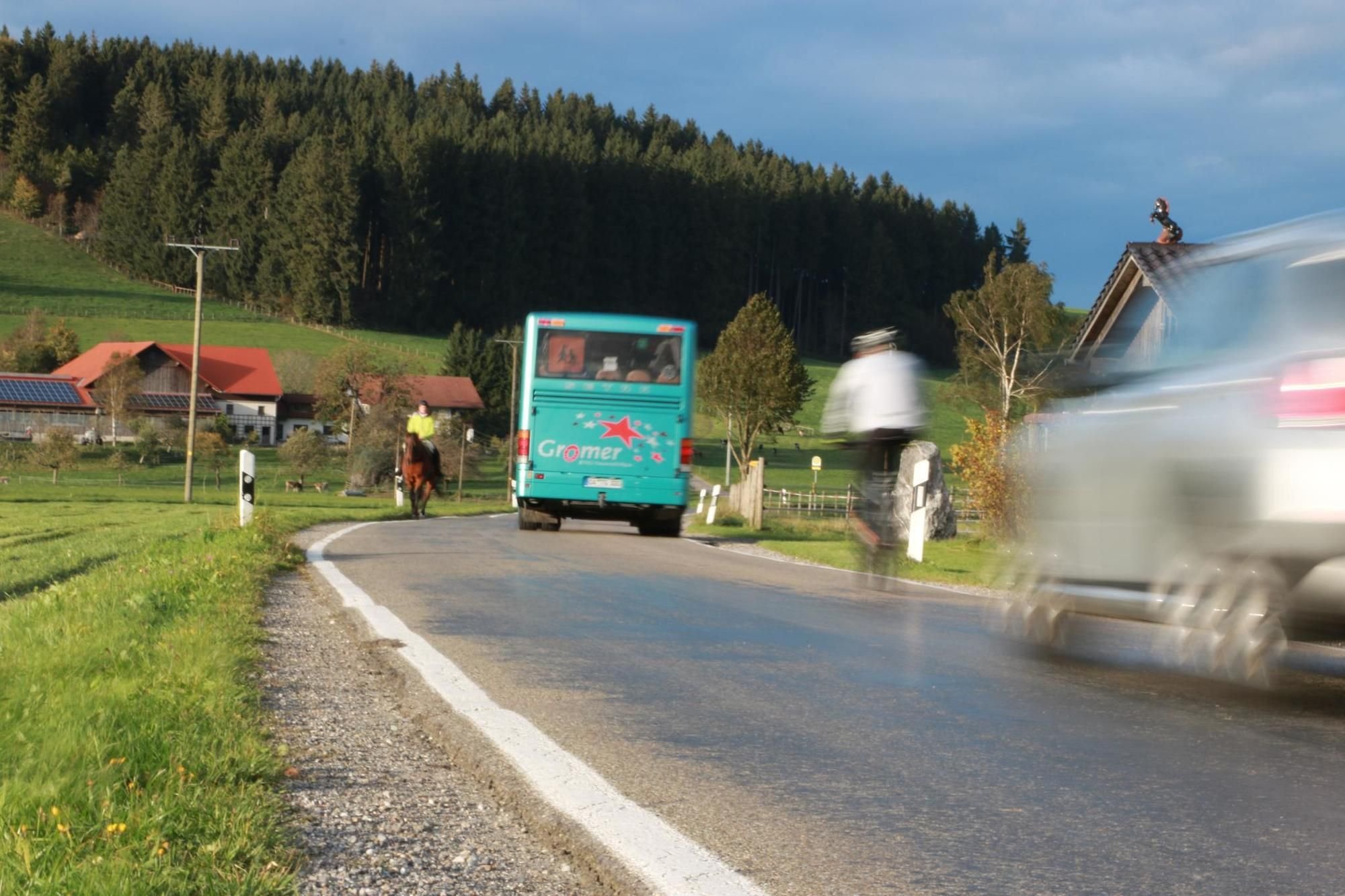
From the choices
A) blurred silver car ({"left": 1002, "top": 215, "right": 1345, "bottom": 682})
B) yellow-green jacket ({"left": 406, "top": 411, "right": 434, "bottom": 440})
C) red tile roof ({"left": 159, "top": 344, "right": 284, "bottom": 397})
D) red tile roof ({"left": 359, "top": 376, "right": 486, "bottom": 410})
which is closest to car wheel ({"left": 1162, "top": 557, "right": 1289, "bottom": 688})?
blurred silver car ({"left": 1002, "top": 215, "right": 1345, "bottom": 682})

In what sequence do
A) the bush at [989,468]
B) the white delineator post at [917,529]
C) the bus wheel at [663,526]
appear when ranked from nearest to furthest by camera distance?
the white delineator post at [917,529] < the bus wheel at [663,526] < the bush at [989,468]

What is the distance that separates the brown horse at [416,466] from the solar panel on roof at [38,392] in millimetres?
83664

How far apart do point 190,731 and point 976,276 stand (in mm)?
168493

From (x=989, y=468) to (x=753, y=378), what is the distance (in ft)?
163

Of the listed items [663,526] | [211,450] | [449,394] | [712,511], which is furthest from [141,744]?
[449,394]

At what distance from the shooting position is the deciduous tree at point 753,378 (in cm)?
7925

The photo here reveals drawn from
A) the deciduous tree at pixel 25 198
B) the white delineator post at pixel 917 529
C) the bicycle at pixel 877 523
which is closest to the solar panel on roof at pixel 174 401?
the deciduous tree at pixel 25 198

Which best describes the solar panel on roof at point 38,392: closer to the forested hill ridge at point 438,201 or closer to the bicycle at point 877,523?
the forested hill ridge at point 438,201

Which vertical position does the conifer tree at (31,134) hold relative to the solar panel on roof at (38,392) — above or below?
above

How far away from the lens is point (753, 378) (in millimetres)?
79250

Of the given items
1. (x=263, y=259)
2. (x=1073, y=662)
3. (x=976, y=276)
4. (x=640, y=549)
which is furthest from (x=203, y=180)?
(x=1073, y=662)

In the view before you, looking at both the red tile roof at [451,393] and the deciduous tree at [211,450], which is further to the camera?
the red tile roof at [451,393]

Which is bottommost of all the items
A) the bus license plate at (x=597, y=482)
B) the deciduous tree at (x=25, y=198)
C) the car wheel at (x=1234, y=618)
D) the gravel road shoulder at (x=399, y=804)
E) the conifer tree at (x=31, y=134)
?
the gravel road shoulder at (x=399, y=804)

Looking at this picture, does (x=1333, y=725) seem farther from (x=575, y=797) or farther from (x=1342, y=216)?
(x=575, y=797)
